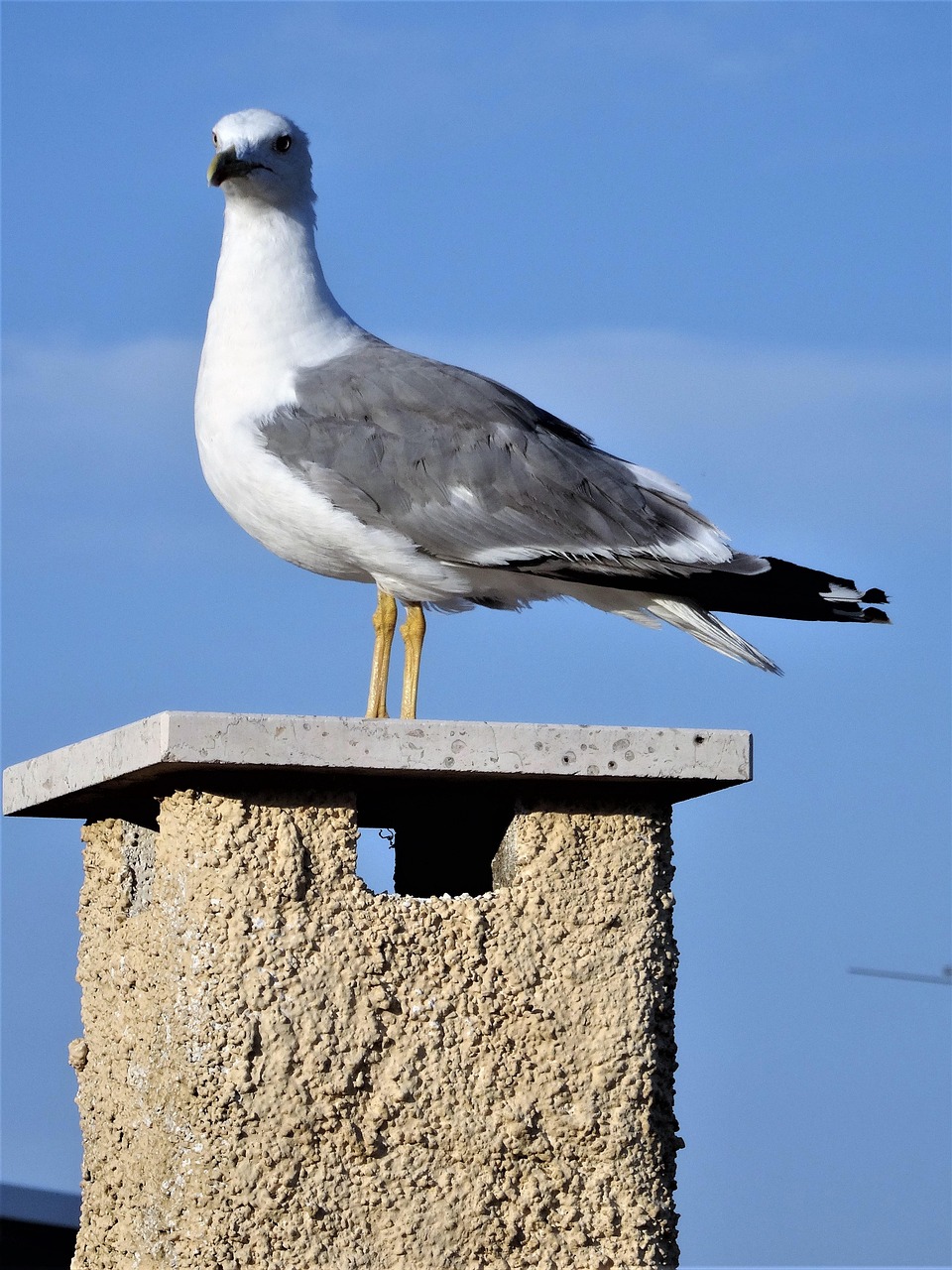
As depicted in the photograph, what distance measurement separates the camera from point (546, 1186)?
5.69 metres

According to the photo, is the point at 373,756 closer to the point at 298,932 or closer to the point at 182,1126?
the point at 298,932

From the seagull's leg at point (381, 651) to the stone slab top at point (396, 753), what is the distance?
3.24ft

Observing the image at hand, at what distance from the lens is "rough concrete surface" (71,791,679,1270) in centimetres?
547

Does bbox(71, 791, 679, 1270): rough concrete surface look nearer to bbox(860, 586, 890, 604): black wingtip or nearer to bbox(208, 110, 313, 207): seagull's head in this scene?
bbox(860, 586, 890, 604): black wingtip

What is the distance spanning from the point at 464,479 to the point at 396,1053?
2111mm

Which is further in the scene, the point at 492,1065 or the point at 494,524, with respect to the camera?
the point at 494,524

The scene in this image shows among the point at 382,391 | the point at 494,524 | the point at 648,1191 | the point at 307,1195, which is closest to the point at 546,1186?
the point at 648,1191

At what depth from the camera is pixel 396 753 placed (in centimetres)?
553

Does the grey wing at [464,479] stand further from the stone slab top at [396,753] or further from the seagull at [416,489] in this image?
the stone slab top at [396,753]

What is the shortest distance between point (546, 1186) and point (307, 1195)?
67cm

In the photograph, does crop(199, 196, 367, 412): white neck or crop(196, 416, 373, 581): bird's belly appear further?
crop(199, 196, 367, 412): white neck

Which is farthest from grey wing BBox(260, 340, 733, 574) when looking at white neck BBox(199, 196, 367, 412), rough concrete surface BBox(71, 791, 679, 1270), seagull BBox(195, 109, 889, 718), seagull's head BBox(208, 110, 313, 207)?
rough concrete surface BBox(71, 791, 679, 1270)

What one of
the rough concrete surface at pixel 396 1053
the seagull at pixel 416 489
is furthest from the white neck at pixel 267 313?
the rough concrete surface at pixel 396 1053

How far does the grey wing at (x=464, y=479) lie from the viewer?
6.81 metres
